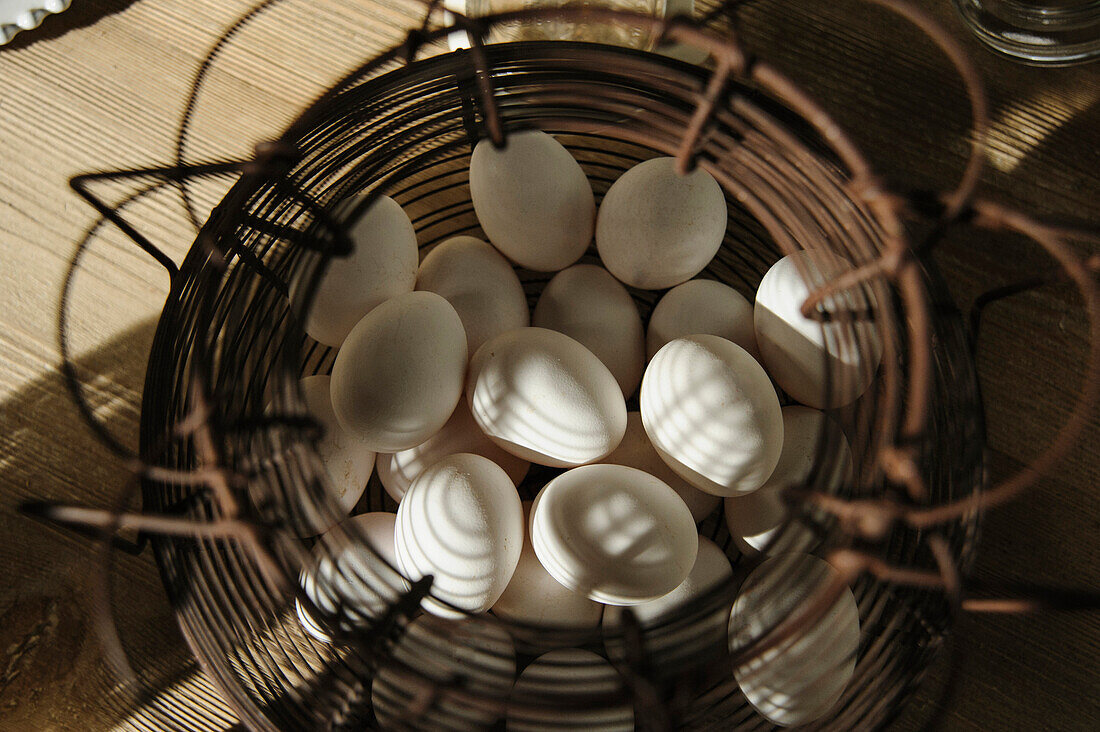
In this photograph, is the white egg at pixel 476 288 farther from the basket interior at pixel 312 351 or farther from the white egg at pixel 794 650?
the white egg at pixel 794 650

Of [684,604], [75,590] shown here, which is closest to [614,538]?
[684,604]

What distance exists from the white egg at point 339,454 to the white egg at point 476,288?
0.10 m

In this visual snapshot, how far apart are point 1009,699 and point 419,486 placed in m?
0.45

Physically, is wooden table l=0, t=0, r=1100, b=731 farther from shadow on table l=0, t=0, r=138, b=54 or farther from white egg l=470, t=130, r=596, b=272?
white egg l=470, t=130, r=596, b=272

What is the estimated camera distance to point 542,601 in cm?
49

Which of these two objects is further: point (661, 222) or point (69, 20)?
point (69, 20)

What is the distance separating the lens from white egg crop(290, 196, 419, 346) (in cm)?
49

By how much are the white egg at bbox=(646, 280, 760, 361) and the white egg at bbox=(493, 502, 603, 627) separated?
180mm

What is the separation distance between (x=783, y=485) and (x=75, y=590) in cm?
51

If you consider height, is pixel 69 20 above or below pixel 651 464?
above

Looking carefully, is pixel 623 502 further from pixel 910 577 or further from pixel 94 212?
pixel 94 212

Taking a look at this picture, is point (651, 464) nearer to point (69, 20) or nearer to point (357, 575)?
point (357, 575)

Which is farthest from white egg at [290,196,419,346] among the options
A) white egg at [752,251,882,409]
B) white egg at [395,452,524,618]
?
white egg at [752,251,882,409]

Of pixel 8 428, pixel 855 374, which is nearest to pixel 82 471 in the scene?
pixel 8 428
